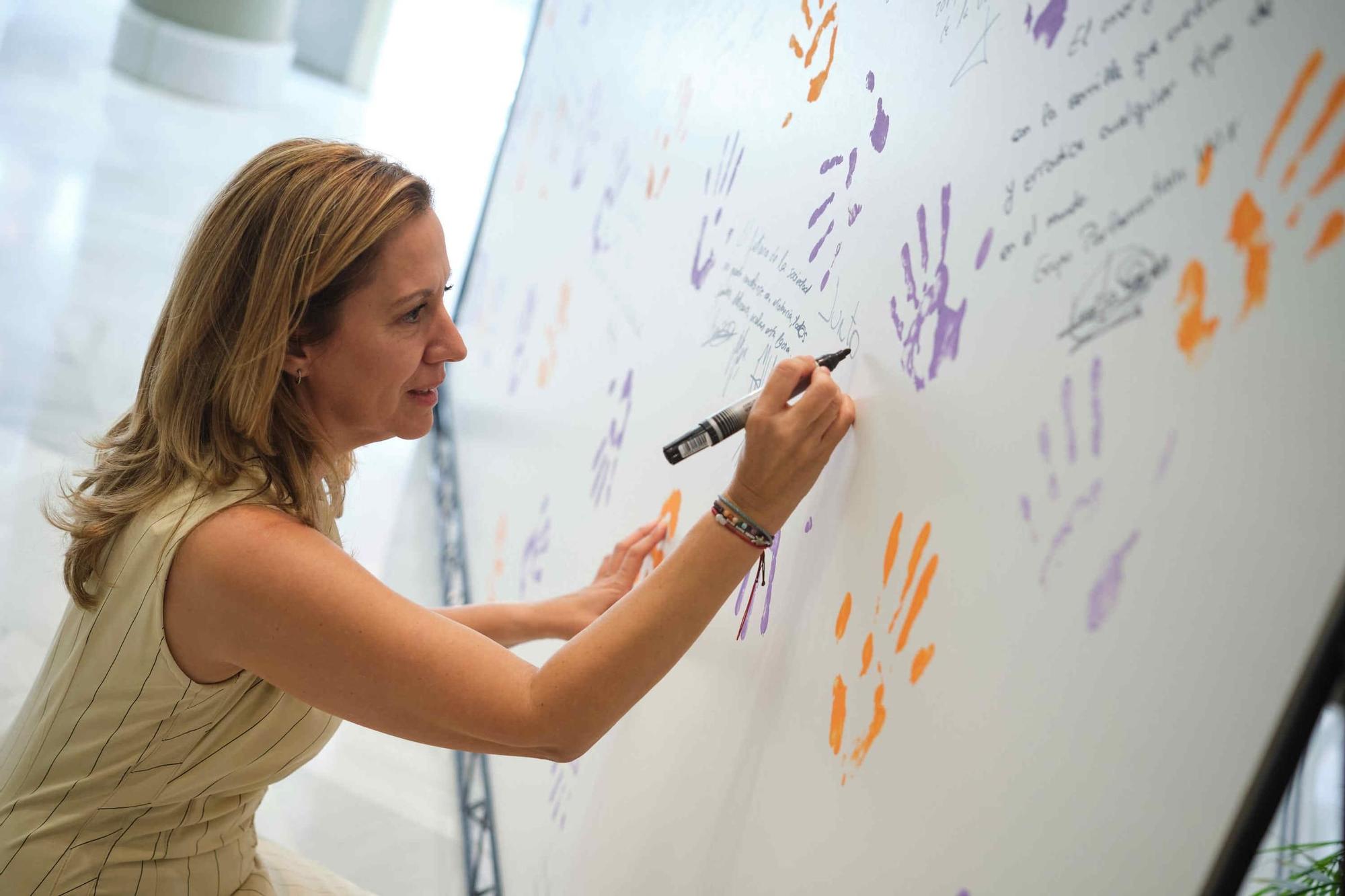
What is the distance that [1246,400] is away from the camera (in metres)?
0.60

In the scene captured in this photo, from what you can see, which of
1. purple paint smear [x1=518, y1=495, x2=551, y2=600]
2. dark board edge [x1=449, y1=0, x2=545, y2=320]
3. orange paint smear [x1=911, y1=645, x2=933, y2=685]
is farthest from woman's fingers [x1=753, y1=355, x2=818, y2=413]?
dark board edge [x1=449, y1=0, x2=545, y2=320]

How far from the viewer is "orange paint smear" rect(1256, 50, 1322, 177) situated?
0.59m

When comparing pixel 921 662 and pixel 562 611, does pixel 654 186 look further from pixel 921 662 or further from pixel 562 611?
pixel 921 662

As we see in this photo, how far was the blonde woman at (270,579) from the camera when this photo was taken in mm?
1010

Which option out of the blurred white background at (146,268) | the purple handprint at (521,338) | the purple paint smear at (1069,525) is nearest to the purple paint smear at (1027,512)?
the purple paint smear at (1069,525)

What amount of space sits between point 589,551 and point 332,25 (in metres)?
7.91

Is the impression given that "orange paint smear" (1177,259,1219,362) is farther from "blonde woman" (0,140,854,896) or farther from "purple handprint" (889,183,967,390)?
"blonde woman" (0,140,854,896)

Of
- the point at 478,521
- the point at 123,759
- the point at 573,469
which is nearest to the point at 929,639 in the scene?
the point at 123,759

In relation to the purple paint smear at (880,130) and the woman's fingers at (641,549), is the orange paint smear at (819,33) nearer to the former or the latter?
the purple paint smear at (880,130)

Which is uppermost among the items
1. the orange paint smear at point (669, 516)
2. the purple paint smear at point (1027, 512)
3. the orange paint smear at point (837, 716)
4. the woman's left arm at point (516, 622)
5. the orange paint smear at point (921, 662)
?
the purple paint smear at point (1027, 512)

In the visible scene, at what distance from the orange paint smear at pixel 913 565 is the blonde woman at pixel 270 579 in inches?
5.5

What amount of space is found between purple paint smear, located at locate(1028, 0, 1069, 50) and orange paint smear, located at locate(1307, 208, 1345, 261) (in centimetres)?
28

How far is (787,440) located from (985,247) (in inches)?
8.6

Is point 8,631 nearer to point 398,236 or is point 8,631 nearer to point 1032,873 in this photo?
point 398,236
